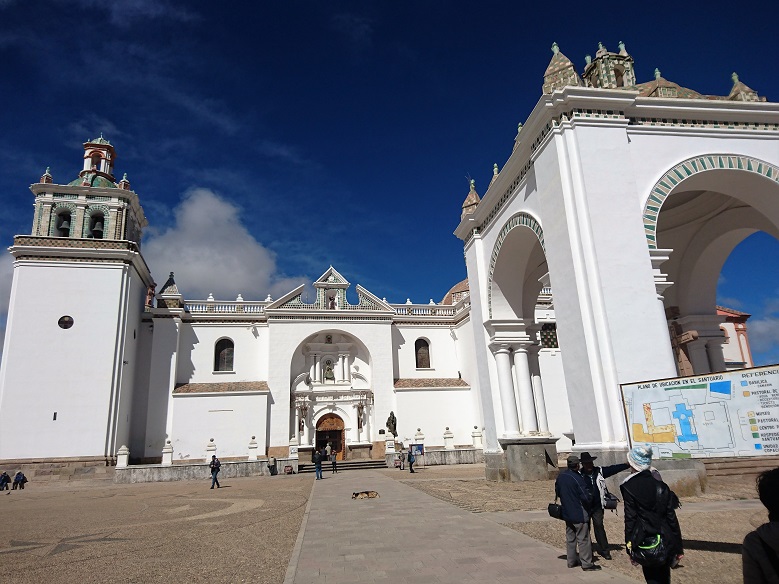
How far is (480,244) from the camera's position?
14.6 metres

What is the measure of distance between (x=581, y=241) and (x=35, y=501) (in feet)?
52.3

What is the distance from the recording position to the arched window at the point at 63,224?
79.5 ft

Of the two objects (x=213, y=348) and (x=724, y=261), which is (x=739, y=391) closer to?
(x=724, y=261)

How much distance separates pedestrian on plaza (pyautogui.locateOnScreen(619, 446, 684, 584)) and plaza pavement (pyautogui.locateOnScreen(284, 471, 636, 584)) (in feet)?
3.55

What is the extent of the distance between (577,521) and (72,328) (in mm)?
23563

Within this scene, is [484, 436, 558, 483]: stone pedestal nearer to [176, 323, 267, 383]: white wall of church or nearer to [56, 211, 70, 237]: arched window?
[176, 323, 267, 383]: white wall of church

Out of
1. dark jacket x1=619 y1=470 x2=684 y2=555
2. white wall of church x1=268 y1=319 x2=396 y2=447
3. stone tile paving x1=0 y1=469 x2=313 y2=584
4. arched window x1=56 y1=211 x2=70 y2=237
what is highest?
arched window x1=56 y1=211 x2=70 y2=237

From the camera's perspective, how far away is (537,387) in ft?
47.1

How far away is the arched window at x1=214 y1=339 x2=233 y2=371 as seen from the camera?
27297 millimetres

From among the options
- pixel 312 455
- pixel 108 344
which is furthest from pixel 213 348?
pixel 312 455

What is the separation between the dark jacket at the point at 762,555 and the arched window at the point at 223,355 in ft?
89.5

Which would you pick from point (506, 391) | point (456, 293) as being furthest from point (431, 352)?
point (506, 391)

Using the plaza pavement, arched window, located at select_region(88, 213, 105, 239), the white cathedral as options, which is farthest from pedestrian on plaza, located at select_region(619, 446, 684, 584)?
arched window, located at select_region(88, 213, 105, 239)

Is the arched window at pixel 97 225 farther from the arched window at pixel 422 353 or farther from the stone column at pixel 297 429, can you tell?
the arched window at pixel 422 353
